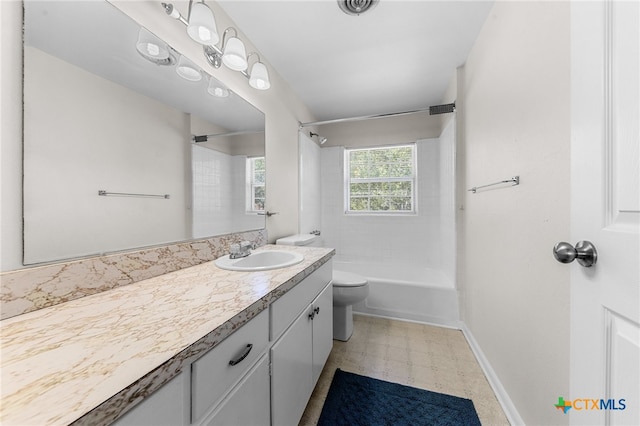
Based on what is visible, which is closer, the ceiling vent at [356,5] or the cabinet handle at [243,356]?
the cabinet handle at [243,356]

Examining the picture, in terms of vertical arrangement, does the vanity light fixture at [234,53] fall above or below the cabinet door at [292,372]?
above

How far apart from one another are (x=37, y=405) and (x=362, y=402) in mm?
1388

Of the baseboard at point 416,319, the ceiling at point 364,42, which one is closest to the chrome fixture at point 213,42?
the ceiling at point 364,42

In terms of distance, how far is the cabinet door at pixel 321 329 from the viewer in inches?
49.2

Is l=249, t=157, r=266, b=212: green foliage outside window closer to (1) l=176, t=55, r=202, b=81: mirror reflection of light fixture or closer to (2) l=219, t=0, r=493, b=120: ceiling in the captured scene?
(1) l=176, t=55, r=202, b=81: mirror reflection of light fixture

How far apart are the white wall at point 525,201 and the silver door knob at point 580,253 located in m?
0.33

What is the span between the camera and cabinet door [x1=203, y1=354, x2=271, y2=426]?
602 millimetres

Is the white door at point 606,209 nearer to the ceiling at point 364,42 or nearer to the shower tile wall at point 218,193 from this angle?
the ceiling at point 364,42

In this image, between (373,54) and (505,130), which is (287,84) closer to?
(373,54)

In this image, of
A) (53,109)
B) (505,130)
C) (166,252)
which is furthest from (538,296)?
(53,109)

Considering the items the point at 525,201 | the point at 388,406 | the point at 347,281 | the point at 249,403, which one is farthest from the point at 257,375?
the point at 525,201

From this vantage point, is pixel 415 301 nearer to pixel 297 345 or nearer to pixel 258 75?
pixel 297 345

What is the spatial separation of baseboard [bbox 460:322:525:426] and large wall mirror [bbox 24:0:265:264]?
1.83m

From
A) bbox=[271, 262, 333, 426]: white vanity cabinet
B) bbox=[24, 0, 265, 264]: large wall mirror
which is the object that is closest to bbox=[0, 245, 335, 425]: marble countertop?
bbox=[271, 262, 333, 426]: white vanity cabinet
